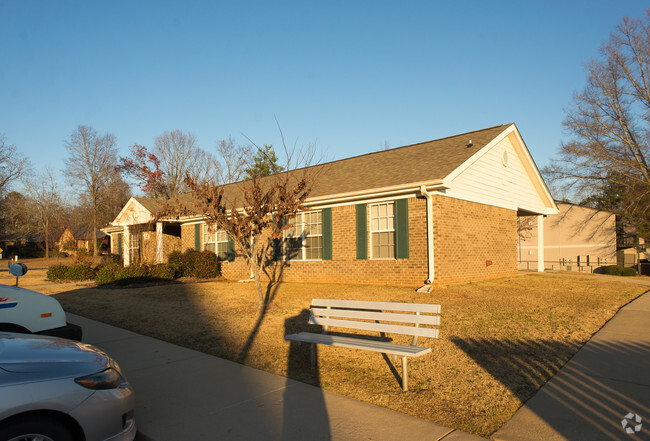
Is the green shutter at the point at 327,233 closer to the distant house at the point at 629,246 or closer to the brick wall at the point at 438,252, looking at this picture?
the brick wall at the point at 438,252

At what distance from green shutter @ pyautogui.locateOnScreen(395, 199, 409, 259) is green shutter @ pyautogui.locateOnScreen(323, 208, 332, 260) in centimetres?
253

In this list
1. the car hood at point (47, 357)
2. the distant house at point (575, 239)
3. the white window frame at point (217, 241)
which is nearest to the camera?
the car hood at point (47, 357)

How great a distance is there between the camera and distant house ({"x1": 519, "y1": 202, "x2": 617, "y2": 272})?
3322 centimetres

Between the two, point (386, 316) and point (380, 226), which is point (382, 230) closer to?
point (380, 226)

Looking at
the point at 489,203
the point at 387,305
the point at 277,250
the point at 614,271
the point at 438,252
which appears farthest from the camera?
the point at 614,271

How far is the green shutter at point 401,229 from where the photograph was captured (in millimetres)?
12695

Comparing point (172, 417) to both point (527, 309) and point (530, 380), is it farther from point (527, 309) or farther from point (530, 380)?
point (527, 309)

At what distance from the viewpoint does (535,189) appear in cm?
1891

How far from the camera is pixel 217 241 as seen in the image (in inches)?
744

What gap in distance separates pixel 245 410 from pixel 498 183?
1375 cm

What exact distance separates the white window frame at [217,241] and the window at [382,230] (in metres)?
7.39

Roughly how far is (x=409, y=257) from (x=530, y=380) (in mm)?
7667

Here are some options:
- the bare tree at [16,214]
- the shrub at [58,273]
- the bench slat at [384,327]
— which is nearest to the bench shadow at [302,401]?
the bench slat at [384,327]

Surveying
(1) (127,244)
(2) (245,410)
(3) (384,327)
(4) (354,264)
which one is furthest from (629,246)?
(2) (245,410)
